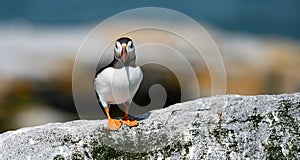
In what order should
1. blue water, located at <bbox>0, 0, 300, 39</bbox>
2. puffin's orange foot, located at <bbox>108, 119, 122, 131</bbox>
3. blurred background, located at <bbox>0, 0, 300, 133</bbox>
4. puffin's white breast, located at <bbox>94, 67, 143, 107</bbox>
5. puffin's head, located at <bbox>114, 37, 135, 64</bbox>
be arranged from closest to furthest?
puffin's head, located at <bbox>114, 37, 135, 64</bbox>
puffin's white breast, located at <bbox>94, 67, 143, 107</bbox>
puffin's orange foot, located at <bbox>108, 119, 122, 131</bbox>
blurred background, located at <bbox>0, 0, 300, 133</bbox>
blue water, located at <bbox>0, 0, 300, 39</bbox>

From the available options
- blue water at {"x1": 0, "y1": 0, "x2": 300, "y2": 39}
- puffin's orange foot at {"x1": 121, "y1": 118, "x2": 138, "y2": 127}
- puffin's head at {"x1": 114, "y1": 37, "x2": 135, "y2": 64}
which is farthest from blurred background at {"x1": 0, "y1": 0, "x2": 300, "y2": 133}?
blue water at {"x1": 0, "y1": 0, "x2": 300, "y2": 39}

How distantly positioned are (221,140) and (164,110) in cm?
69

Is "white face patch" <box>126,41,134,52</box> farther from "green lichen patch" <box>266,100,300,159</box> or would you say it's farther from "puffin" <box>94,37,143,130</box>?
"green lichen patch" <box>266,100,300,159</box>

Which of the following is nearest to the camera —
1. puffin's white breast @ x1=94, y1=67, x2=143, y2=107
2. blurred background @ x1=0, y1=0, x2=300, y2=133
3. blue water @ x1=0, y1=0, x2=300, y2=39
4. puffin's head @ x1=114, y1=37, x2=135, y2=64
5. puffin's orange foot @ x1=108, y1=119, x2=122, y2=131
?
puffin's head @ x1=114, y1=37, x2=135, y2=64

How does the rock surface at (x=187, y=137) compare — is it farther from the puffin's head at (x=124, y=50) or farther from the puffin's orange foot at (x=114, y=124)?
the puffin's head at (x=124, y=50)

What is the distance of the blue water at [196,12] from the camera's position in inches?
1031

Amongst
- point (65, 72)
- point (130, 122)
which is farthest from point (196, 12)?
point (130, 122)

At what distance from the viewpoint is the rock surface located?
4.91 m

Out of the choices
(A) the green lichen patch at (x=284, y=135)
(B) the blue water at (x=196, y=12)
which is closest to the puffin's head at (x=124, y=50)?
(A) the green lichen patch at (x=284, y=135)

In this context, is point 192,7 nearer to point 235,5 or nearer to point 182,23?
point 235,5

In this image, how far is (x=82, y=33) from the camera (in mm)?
17141

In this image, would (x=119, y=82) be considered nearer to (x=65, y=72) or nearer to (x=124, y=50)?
(x=124, y=50)

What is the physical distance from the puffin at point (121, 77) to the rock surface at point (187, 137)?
0.19m

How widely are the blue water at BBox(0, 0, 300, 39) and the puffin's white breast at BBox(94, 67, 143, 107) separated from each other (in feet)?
66.3
